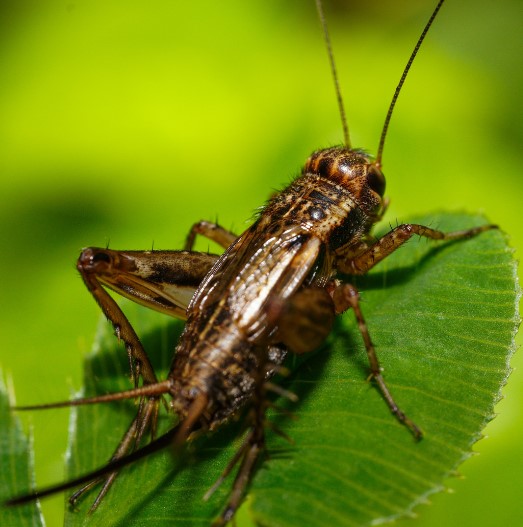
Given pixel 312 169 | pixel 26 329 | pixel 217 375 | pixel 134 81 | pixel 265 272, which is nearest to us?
pixel 217 375

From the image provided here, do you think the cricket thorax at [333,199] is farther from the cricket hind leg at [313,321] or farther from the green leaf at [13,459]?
the green leaf at [13,459]

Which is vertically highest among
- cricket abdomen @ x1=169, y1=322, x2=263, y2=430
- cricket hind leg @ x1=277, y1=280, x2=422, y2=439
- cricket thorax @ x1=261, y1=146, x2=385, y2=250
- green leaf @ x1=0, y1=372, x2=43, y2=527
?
cricket thorax @ x1=261, y1=146, x2=385, y2=250

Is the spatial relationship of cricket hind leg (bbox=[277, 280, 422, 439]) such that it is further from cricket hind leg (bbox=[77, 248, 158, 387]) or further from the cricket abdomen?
cricket hind leg (bbox=[77, 248, 158, 387])

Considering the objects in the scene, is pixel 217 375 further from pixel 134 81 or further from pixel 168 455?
pixel 134 81

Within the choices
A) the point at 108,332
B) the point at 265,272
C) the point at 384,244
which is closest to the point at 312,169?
the point at 384,244

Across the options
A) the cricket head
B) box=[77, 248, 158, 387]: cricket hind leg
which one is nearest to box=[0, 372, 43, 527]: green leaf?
box=[77, 248, 158, 387]: cricket hind leg

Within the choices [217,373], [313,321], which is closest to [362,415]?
[313,321]
